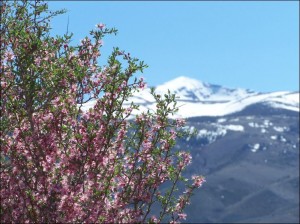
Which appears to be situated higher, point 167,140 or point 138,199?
point 167,140

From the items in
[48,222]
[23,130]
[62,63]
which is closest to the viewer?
[48,222]

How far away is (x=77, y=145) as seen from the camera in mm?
14289

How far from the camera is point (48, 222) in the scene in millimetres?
14266

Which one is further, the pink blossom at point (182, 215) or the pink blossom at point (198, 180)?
the pink blossom at point (198, 180)

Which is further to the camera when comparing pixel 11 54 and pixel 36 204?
pixel 11 54

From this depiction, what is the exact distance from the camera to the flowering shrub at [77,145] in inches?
568

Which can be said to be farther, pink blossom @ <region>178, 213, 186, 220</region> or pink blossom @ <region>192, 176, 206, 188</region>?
pink blossom @ <region>192, 176, 206, 188</region>

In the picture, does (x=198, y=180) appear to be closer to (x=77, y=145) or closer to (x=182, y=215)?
(x=182, y=215)

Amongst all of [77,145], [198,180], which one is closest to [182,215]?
[198,180]

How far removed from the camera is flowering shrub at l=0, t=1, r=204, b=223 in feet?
47.3

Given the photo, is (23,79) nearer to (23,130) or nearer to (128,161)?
(23,130)

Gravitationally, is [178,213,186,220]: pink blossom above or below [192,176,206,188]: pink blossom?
below

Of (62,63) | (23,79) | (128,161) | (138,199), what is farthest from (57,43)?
(138,199)

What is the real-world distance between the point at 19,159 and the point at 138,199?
336cm
